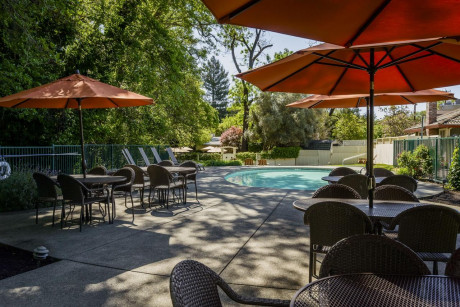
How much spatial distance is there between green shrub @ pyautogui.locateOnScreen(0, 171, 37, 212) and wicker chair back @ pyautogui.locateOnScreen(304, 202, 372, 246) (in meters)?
6.17

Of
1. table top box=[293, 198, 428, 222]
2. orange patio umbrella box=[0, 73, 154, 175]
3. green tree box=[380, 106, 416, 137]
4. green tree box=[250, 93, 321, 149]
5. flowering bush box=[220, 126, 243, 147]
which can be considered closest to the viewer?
table top box=[293, 198, 428, 222]

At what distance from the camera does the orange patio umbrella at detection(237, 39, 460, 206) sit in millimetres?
3377

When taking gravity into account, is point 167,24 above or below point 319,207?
above

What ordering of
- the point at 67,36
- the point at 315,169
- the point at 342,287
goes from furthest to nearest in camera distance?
the point at 315,169 → the point at 67,36 → the point at 342,287

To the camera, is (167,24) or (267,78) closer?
(267,78)

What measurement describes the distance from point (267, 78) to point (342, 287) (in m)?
2.95

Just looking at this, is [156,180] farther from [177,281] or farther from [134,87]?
[134,87]

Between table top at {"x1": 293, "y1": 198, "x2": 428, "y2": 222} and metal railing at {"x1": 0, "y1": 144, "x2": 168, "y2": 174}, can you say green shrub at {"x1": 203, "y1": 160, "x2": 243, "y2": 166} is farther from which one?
table top at {"x1": 293, "y1": 198, "x2": 428, "y2": 222}

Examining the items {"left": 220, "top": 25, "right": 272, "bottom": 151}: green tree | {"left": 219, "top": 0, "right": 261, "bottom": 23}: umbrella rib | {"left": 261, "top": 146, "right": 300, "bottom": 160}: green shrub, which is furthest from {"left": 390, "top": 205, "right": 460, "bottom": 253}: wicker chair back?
{"left": 220, "top": 25, "right": 272, "bottom": 151}: green tree

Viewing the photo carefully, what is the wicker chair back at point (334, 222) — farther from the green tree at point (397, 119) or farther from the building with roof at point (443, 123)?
the green tree at point (397, 119)

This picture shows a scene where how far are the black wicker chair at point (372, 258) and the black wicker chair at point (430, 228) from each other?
1.10 m

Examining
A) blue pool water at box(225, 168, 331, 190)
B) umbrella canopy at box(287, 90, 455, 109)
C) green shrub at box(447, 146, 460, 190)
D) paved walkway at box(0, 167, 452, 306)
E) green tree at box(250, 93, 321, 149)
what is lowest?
blue pool water at box(225, 168, 331, 190)

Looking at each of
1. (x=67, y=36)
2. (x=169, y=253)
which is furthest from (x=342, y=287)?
(x=67, y=36)

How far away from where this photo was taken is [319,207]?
9.16 ft
